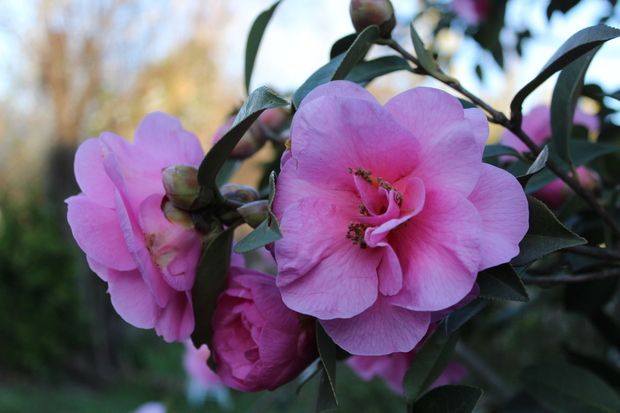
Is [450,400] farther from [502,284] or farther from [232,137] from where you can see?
[232,137]

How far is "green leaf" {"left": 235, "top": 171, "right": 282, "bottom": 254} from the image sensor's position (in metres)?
0.35

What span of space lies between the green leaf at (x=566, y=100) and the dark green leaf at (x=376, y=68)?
202 millimetres

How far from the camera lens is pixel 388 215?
1.27ft

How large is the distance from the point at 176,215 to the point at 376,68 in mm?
286

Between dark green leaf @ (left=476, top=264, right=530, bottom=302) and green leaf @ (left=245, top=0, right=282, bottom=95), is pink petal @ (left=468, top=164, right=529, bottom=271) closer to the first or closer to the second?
dark green leaf @ (left=476, top=264, right=530, bottom=302)

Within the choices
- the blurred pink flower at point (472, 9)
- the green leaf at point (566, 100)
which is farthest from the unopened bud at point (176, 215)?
the blurred pink flower at point (472, 9)

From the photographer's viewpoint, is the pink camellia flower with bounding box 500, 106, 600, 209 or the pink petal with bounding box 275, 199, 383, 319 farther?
the pink camellia flower with bounding box 500, 106, 600, 209

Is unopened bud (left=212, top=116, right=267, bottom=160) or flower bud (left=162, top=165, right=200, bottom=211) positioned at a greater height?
flower bud (left=162, top=165, right=200, bottom=211)

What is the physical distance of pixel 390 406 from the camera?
2393 millimetres

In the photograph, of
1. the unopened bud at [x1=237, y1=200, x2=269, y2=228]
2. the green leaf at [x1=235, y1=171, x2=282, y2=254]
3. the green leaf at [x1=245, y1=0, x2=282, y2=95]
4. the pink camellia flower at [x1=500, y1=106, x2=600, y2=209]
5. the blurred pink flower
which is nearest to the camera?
the green leaf at [x1=235, y1=171, x2=282, y2=254]

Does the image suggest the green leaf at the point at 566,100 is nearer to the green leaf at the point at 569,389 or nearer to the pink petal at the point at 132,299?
the green leaf at the point at 569,389

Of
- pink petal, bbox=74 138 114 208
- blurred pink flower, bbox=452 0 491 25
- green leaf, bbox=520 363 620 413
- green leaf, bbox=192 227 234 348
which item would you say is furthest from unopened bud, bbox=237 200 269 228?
blurred pink flower, bbox=452 0 491 25

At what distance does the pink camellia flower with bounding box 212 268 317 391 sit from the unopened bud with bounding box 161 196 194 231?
73 millimetres

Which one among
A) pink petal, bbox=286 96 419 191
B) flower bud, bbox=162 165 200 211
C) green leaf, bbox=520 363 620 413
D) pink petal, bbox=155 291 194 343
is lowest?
green leaf, bbox=520 363 620 413
